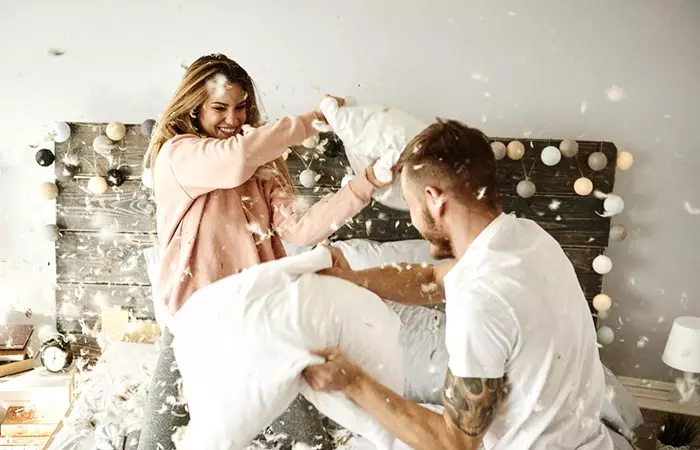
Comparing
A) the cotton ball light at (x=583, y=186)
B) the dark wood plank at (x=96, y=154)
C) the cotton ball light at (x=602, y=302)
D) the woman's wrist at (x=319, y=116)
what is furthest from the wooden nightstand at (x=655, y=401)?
the dark wood plank at (x=96, y=154)

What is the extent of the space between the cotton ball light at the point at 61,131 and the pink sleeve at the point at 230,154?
58cm

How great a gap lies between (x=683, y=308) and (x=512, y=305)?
41.3 inches

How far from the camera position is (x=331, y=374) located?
93 centimetres

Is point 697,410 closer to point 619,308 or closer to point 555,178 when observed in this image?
point 619,308

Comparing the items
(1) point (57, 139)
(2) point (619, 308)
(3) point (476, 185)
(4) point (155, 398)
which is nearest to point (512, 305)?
(3) point (476, 185)

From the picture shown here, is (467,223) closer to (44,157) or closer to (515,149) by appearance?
(515,149)

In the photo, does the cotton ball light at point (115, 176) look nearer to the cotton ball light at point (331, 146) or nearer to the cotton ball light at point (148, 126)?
the cotton ball light at point (148, 126)

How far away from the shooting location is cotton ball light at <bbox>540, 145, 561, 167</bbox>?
5.24 ft

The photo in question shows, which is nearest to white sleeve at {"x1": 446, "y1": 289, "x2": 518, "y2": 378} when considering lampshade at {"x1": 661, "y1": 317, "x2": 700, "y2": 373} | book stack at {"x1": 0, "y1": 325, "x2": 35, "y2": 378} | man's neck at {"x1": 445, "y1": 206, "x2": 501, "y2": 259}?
man's neck at {"x1": 445, "y1": 206, "x2": 501, "y2": 259}

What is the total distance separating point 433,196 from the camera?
3.14 ft

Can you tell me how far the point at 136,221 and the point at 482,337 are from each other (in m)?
1.07

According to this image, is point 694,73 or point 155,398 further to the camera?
point 694,73

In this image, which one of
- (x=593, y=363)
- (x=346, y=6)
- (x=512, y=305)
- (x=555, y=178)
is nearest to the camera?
(x=512, y=305)

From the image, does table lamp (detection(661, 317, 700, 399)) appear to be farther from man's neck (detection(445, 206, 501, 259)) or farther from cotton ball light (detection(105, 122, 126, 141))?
cotton ball light (detection(105, 122, 126, 141))
